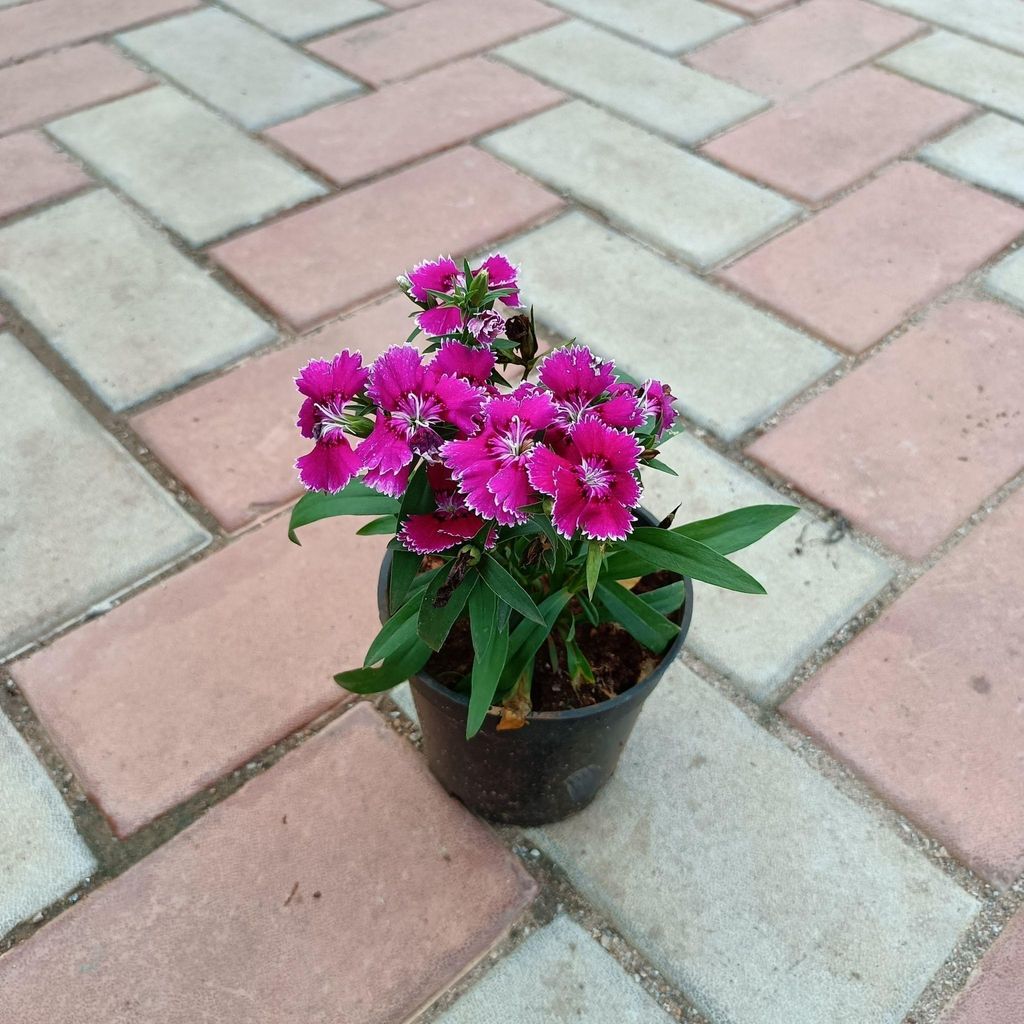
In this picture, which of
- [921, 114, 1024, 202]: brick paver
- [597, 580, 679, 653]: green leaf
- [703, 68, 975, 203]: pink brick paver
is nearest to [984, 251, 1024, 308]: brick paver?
[921, 114, 1024, 202]: brick paver

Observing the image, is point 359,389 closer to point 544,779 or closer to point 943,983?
point 544,779

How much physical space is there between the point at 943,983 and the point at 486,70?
2.35 metres

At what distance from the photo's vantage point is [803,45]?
277 centimetres

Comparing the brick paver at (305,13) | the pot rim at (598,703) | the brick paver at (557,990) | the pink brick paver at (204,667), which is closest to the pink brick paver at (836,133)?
the brick paver at (305,13)

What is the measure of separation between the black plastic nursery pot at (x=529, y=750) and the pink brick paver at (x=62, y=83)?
1.96 m

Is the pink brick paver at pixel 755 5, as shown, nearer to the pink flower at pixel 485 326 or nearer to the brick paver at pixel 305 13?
the brick paver at pixel 305 13

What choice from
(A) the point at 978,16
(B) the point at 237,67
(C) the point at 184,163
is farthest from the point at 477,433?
(A) the point at 978,16

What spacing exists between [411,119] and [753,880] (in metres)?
1.95

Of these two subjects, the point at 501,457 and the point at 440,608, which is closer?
the point at 501,457

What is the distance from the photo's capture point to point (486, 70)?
265 cm

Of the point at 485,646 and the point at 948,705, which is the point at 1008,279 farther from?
the point at 485,646

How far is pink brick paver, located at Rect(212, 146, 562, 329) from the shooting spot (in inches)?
78.2

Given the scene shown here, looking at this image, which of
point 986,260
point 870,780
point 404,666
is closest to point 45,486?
point 404,666

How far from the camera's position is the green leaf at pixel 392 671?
106cm
